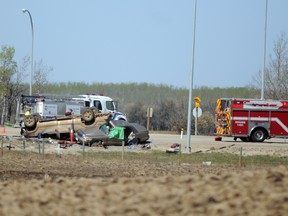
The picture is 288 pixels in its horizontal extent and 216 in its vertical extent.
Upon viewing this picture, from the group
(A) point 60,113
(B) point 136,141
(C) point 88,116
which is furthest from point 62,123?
(B) point 136,141

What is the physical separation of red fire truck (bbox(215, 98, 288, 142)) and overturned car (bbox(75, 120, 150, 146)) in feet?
25.8

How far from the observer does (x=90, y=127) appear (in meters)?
42.1

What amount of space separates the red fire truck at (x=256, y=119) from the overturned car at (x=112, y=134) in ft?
25.8

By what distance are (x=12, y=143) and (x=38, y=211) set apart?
3005 centimetres

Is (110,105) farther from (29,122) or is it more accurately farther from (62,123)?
(29,122)

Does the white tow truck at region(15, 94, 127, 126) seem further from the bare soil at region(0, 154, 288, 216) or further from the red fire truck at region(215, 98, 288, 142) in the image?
the bare soil at region(0, 154, 288, 216)

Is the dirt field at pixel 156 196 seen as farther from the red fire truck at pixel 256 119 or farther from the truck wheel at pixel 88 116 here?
the red fire truck at pixel 256 119

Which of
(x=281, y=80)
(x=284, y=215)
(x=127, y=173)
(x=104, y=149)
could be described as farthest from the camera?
(x=281, y=80)

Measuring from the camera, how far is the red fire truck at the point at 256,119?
157ft

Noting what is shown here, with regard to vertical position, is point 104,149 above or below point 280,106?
below

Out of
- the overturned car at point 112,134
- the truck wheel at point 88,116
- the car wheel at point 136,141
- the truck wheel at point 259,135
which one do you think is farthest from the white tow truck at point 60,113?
the truck wheel at point 259,135

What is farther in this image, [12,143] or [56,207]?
[12,143]

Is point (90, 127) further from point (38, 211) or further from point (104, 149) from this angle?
point (38, 211)

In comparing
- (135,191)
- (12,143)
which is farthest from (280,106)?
(135,191)
